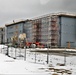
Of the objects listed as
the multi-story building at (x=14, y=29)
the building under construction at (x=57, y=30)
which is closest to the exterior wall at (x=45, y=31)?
the building under construction at (x=57, y=30)

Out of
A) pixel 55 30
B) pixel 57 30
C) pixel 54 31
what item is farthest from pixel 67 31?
pixel 54 31

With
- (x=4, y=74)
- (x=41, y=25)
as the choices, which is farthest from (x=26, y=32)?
(x=4, y=74)

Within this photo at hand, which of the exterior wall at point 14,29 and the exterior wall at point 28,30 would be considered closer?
the exterior wall at point 28,30

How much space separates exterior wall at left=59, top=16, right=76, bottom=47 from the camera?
81812 mm

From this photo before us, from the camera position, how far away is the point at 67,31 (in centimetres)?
8300

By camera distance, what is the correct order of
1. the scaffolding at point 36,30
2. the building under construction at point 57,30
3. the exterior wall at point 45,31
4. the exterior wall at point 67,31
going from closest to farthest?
the building under construction at point 57,30, the exterior wall at point 45,31, the exterior wall at point 67,31, the scaffolding at point 36,30

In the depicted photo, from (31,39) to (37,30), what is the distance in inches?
275

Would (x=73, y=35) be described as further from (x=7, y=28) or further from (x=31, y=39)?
(x=7, y=28)

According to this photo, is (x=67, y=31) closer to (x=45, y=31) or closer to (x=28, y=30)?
(x=45, y=31)

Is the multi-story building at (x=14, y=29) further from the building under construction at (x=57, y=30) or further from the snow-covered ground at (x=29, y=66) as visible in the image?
the snow-covered ground at (x=29, y=66)

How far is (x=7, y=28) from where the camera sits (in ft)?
413

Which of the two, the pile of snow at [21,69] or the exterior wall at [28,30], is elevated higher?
the exterior wall at [28,30]

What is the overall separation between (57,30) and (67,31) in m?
5.02

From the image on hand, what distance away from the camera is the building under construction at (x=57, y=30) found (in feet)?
263
